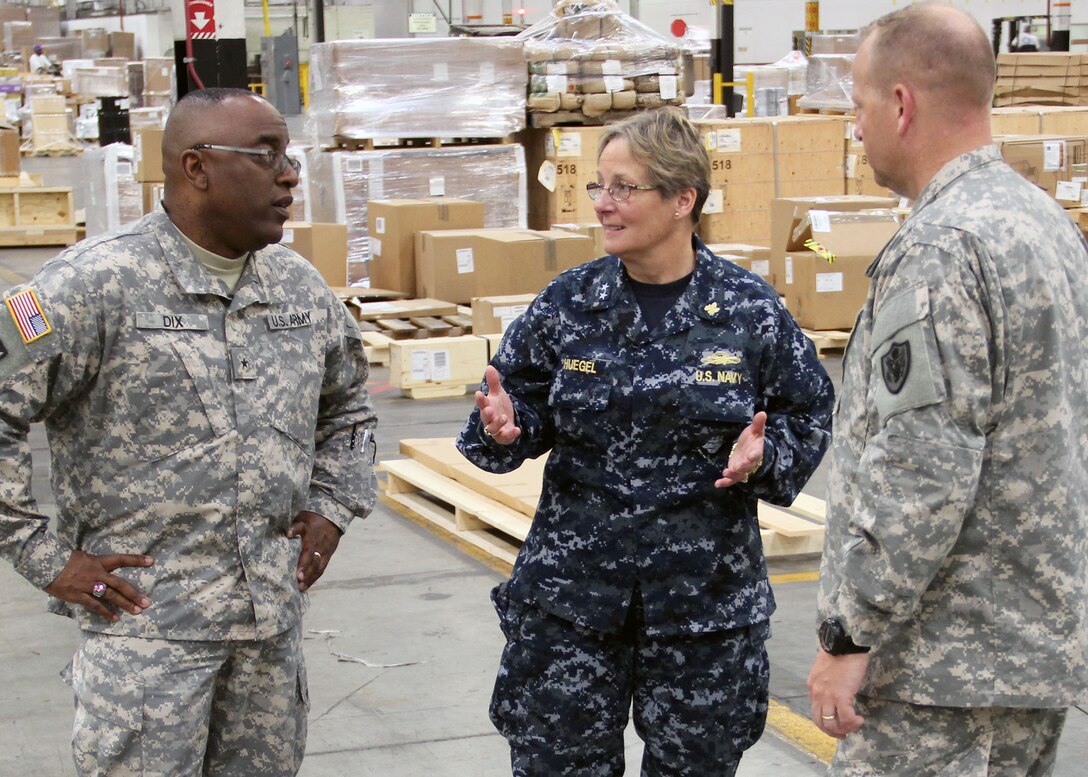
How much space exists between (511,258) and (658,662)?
27.4ft

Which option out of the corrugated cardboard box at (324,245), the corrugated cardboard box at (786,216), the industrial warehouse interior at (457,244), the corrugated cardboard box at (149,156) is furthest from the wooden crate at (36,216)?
the corrugated cardboard box at (786,216)

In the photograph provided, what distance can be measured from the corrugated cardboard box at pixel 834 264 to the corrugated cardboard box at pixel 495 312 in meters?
2.23

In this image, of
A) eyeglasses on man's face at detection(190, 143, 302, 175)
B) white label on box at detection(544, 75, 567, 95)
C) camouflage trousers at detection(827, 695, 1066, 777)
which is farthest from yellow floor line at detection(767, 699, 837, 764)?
white label on box at detection(544, 75, 567, 95)

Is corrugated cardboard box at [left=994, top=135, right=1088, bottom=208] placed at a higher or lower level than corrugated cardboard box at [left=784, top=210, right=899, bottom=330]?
higher

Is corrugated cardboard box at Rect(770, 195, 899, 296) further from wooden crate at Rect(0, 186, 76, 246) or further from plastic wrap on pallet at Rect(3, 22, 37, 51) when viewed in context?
plastic wrap on pallet at Rect(3, 22, 37, 51)

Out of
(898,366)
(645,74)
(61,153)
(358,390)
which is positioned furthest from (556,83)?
(61,153)

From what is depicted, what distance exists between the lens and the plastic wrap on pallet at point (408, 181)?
12883 millimetres

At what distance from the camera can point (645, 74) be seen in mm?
13750

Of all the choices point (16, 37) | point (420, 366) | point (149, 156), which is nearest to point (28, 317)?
point (420, 366)

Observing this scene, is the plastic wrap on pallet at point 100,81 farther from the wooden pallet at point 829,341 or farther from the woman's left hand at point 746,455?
the woman's left hand at point 746,455

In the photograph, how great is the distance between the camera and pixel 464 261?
11516 millimetres

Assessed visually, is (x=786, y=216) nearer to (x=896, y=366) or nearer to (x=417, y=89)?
(x=417, y=89)

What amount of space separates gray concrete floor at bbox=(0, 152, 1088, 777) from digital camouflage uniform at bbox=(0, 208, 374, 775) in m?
1.73

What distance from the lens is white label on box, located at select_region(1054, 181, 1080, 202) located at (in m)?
12.6
